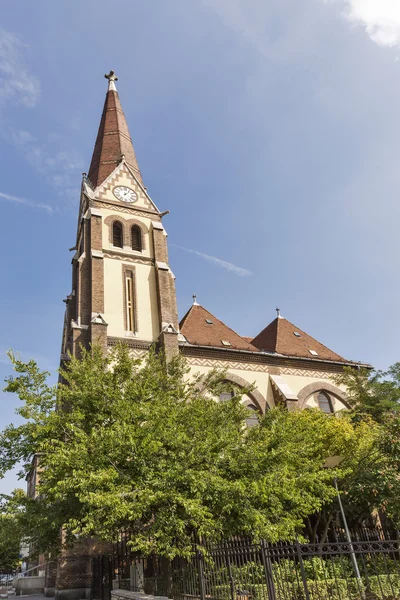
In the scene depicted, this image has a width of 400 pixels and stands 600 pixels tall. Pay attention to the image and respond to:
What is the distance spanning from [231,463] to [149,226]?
18.2m

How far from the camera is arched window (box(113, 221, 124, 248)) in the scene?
84.7 ft

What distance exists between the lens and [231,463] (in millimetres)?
11562

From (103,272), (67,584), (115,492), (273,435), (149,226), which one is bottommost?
(67,584)

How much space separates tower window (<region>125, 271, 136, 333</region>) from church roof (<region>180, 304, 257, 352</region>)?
3.52 m

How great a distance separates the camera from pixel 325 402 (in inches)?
1057

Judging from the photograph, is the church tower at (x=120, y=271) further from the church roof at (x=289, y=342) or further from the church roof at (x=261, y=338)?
the church roof at (x=289, y=342)

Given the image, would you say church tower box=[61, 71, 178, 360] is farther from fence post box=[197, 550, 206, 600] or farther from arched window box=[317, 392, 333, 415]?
fence post box=[197, 550, 206, 600]

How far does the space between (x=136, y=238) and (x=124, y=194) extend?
3137 millimetres

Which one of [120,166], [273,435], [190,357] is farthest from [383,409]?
[120,166]

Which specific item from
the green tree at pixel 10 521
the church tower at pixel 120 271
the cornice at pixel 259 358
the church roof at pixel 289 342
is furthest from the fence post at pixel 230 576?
the church roof at pixel 289 342

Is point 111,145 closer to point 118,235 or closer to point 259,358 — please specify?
point 118,235

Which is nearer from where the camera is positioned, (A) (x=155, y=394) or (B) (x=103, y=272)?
(A) (x=155, y=394)

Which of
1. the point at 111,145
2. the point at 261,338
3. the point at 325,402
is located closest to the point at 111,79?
the point at 111,145

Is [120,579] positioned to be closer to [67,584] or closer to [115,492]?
[67,584]
